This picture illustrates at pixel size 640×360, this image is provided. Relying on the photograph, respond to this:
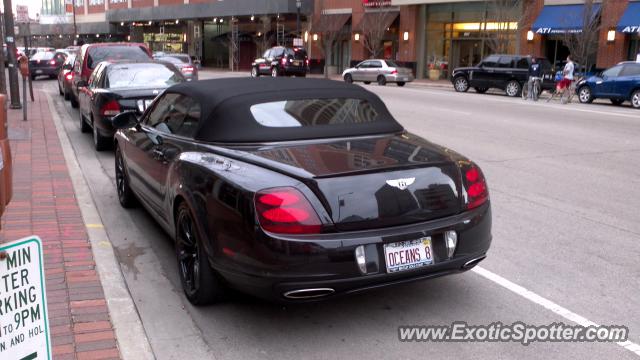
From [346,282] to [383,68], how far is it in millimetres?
30779

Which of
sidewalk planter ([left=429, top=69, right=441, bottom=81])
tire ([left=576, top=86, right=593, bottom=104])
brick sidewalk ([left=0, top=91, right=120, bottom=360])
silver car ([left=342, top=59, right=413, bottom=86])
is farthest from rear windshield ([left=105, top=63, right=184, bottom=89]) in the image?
sidewalk planter ([left=429, top=69, right=441, bottom=81])

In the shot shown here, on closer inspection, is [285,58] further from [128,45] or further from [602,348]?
[602,348]

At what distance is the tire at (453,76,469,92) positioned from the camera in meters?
28.7

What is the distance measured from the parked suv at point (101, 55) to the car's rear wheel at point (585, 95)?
1602 centimetres

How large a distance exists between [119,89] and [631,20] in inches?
1009

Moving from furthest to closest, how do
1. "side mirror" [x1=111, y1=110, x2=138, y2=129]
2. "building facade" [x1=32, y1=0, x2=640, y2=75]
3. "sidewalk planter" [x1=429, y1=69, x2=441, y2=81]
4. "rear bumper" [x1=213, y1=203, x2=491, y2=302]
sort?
"sidewalk planter" [x1=429, y1=69, x2=441, y2=81] → "building facade" [x1=32, y1=0, x2=640, y2=75] → "side mirror" [x1=111, y1=110, x2=138, y2=129] → "rear bumper" [x1=213, y1=203, x2=491, y2=302]

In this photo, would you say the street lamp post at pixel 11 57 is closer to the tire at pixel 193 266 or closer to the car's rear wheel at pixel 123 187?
the car's rear wheel at pixel 123 187

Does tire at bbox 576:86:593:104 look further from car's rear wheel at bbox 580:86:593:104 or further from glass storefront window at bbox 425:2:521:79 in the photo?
glass storefront window at bbox 425:2:521:79

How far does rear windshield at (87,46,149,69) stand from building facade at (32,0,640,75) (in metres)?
20.5

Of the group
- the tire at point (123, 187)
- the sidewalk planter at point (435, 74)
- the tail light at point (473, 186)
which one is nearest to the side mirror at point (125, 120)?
the tire at point (123, 187)

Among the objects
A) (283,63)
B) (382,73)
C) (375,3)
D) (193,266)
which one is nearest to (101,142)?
(193,266)

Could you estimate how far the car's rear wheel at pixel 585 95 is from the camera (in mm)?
23516

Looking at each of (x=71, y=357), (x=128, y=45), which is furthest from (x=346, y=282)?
(x=128, y=45)

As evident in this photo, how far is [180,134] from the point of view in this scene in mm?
5266
